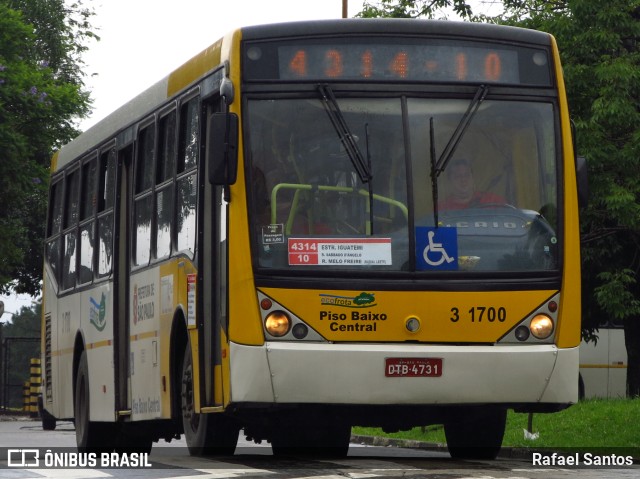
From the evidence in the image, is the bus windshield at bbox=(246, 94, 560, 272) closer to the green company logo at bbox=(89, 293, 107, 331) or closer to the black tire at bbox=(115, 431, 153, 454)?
the green company logo at bbox=(89, 293, 107, 331)

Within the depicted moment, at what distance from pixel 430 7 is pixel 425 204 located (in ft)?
78.9

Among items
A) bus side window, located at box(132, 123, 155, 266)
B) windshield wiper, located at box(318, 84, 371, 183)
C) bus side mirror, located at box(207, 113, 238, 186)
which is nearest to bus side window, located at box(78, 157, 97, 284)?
bus side window, located at box(132, 123, 155, 266)

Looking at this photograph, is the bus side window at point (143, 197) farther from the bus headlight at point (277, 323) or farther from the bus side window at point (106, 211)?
the bus headlight at point (277, 323)

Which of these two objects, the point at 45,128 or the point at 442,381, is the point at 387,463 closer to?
the point at 442,381

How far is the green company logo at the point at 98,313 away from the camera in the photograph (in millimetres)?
15867

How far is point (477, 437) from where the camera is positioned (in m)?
14.0

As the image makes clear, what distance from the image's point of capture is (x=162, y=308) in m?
13.8

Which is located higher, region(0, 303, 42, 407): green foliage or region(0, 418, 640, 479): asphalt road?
region(0, 303, 42, 407): green foliage

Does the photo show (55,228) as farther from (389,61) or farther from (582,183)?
(582,183)

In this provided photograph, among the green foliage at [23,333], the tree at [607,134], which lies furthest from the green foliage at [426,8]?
the green foliage at [23,333]

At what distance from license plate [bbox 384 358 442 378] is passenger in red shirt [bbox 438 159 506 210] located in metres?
1.10

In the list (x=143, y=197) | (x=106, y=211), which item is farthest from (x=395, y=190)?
(x=106, y=211)

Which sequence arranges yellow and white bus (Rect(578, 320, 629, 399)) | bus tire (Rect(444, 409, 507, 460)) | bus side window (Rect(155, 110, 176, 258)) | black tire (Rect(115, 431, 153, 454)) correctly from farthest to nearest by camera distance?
yellow and white bus (Rect(578, 320, 629, 399)) → black tire (Rect(115, 431, 153, 454)) → bus tire (Rect(444, 409, 507, 460)) → bus side window (Rect(155, 110, 176, 258))

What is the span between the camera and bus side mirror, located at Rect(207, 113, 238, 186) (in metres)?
11.7
